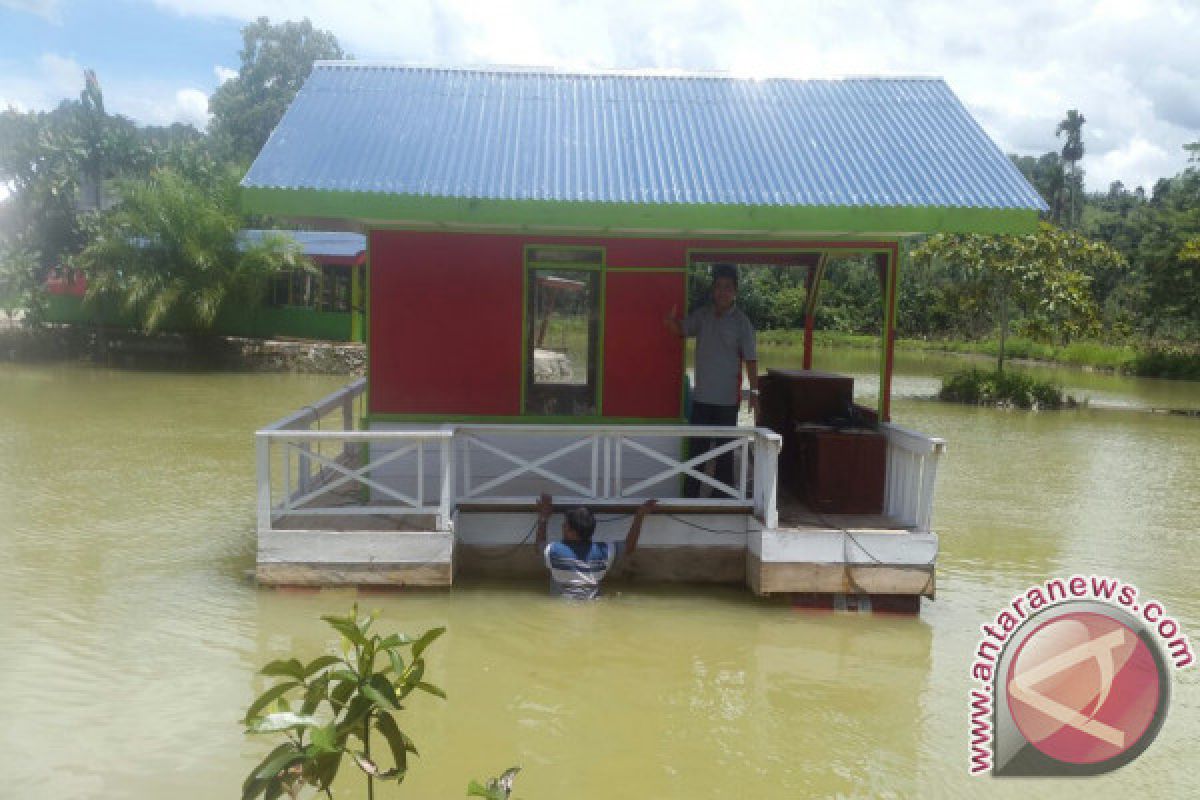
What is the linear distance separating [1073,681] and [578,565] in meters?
4.98

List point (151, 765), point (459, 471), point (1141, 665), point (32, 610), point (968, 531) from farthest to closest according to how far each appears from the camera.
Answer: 1. point (968, 531)
2. point (459, 471)
3. point (32, 610)
4. point (151, 765)
5. point (1141, 665)

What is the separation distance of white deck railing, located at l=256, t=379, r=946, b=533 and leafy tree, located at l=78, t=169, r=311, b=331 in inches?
721

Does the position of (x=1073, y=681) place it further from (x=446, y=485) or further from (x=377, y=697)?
(x=446, y=485)

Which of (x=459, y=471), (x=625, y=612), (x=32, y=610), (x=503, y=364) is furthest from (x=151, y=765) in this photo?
(x=503, y=364)

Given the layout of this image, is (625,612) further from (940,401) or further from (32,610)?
(940,401)

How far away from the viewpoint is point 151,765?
213 inches

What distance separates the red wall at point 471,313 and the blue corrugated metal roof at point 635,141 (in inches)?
32.3

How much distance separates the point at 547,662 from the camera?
23.3 feet

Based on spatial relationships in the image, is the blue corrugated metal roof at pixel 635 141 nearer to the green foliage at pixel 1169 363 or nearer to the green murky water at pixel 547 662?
the green murky water at pixel 547 662

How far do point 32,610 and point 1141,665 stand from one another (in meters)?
7.68

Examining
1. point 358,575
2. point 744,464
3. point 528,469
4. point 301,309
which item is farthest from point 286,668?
point 301,309

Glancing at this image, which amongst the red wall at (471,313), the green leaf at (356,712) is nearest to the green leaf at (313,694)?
the green leaf at (356,712)

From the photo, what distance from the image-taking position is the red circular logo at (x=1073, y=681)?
352cm

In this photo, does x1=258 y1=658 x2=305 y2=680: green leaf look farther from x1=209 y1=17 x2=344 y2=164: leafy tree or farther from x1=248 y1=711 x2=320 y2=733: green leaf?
x1=209 y1=17 x2=344 y2=164: leafy tree
